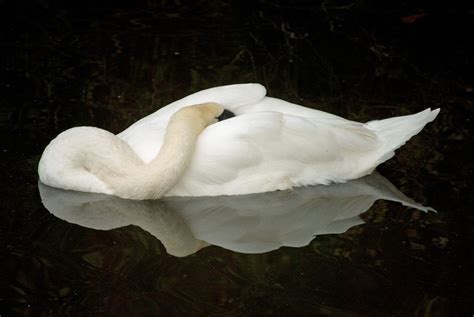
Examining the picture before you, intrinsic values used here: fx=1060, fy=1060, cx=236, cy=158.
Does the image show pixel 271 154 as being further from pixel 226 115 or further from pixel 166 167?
pixel 166 167

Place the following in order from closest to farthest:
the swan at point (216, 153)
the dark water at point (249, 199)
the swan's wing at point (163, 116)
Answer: the dark water at point (249, 199), the swan at point (216, 153), the swan's wing at point (163, 116)

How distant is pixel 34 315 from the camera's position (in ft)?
19.3

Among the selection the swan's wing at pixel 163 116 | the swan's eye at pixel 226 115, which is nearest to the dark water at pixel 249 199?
the swan's wing at pixel 163 116

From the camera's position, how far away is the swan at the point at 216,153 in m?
7.34

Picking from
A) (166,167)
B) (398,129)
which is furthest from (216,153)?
(398,129)

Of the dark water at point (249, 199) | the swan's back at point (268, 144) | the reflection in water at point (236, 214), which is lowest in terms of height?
the reflection in water at point (236, 214)

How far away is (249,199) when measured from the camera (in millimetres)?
7512

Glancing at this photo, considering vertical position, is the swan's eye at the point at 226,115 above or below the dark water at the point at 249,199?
above

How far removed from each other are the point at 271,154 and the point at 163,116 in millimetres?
908

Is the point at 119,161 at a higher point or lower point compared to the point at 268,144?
lower

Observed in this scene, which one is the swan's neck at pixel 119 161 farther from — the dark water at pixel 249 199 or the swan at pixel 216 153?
the dark water at pixel 249 199

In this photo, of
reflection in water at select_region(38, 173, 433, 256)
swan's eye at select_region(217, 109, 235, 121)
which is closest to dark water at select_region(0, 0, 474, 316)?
reflection in water at select_region(38, 173, 433, 256)

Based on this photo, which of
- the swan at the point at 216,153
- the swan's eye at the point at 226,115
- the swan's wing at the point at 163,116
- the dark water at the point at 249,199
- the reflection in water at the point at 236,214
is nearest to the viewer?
the dark water at the point at 249,199

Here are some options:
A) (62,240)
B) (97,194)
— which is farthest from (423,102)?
(62,240)
